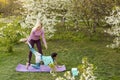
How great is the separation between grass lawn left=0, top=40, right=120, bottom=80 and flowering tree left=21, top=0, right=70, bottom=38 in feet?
2.96

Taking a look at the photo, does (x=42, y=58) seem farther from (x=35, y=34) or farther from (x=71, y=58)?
(x=71, y=58)

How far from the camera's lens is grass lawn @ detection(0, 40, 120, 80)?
10367mm

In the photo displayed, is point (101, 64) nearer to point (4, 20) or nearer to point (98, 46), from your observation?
point (98, 46)

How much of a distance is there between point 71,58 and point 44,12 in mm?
3731

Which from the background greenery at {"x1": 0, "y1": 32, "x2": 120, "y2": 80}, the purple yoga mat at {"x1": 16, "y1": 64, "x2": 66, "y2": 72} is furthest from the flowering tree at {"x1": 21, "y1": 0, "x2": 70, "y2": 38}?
the purple yoga mat at {"x1": 16, "y1": 64, "x2": 66, "y2": 72}

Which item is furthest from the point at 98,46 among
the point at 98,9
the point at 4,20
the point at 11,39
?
the point at 4,20

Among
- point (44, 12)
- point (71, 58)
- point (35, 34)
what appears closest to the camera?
point (35, 34)

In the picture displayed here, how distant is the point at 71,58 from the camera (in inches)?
494

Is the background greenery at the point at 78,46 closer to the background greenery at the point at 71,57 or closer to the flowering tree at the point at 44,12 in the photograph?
the background greenery at the point at 71,57

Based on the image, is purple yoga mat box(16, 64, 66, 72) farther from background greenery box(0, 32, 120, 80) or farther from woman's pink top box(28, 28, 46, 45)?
woman's pink top box(28, 28, 46, 45)

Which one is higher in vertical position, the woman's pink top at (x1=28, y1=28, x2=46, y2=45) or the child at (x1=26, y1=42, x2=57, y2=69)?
the woman's pink top at (x1=28, y1=28, x2=46, y2=45)

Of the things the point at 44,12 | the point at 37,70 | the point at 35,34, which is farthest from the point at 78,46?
the point at 37,70

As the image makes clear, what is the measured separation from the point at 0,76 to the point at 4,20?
12.0 metres

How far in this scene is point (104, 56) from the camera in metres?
13.0
